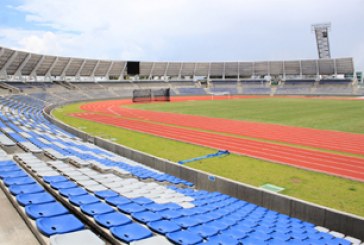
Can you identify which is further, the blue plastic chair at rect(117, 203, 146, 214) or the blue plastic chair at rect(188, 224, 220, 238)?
the blue plastic chair at rect(117, 203, 146, 214)

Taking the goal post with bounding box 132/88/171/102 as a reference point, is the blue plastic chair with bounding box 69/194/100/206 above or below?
below

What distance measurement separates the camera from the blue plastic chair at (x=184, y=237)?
17.1ft

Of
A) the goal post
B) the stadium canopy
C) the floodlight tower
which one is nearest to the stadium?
the goal post

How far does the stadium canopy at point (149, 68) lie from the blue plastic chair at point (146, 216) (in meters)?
55.1

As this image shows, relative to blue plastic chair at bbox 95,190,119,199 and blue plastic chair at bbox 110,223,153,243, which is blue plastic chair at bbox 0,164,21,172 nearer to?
blue plastic chair at bbox 95,190,119,199

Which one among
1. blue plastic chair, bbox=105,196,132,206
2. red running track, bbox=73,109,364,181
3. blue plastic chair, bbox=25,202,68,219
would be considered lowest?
red running track, bbox=73,109,364,181

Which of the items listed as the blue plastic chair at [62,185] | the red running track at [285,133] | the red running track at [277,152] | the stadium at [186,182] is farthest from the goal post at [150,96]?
the blue plastic chair at [62,185]

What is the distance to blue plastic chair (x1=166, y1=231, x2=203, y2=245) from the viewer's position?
17.1ft

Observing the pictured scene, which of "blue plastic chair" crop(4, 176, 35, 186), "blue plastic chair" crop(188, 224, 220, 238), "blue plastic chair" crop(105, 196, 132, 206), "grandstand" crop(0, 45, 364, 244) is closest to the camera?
"grandstand" crop(0, 45, 364, 244)

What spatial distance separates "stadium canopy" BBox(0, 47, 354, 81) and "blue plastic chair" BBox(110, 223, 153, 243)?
183ft

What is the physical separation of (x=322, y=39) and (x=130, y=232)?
102 meters

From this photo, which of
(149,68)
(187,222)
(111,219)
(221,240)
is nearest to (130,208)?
(111,219)

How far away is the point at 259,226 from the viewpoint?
725cm

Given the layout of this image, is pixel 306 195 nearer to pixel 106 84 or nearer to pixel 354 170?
pixel 354 170
